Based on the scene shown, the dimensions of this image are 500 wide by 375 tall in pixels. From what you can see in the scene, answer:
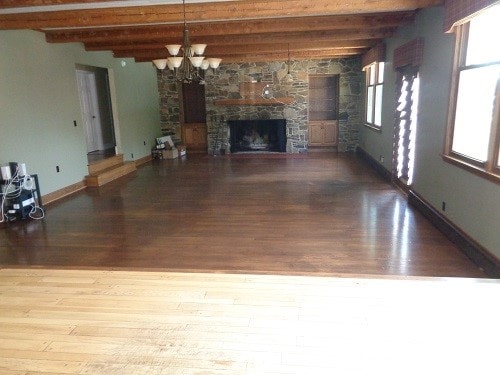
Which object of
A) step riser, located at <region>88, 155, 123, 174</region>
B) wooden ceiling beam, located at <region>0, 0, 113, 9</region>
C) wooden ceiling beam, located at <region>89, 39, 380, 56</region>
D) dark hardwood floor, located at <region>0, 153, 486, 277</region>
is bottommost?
dark hardwood floor, located at <region>0, 153, 486, 277</region>

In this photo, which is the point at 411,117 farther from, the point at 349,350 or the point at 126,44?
the point at 126,44

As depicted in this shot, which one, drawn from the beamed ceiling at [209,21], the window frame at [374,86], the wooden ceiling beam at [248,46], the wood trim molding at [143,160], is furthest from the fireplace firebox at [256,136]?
the wooden ceiling beam at [248,46]

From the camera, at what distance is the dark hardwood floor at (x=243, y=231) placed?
3381 mm

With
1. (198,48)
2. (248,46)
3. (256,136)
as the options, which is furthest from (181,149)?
(198,48)

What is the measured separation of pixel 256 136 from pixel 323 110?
80.1 inches

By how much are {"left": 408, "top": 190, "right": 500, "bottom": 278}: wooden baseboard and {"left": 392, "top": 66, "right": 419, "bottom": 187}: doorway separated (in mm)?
879

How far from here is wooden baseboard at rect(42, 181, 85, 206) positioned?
19.0 feet

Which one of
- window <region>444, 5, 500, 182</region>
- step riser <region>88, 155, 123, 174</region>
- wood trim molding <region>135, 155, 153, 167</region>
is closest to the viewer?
window <region>444, 5, 500, 182</region>

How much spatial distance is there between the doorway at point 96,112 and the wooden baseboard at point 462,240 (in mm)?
7095

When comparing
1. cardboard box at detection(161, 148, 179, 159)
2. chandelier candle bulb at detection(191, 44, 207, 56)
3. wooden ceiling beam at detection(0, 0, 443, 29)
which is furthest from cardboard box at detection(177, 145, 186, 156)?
chandelier candle bulb at detection(191, 44, 207, 56)

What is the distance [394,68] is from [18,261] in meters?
5.95

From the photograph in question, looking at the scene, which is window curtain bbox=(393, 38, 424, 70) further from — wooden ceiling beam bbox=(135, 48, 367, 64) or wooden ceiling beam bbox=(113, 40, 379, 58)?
wooden ceiling beam bbox=(135, 48, 367, 64)

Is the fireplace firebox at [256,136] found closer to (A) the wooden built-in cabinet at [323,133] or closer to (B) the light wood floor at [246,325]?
(A) the wooden built-in cabinet at [323,133]

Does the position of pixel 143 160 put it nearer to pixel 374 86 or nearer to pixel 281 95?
pixel 281 95
